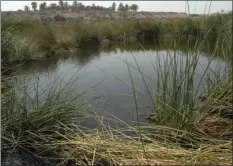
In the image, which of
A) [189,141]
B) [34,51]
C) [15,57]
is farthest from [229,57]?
[34,51]

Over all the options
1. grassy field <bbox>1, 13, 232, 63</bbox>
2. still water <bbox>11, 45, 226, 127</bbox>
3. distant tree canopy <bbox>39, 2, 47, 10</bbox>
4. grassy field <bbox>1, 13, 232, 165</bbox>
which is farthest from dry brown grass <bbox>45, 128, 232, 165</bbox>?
distant tree canopy <bbox>39, 2, 47, 10</bbox>

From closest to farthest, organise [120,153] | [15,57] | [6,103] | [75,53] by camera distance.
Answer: [120,153] → [6,103] → [15,57] → [75,53]

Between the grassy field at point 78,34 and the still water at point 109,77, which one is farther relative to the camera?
the grassy field at point 78,34

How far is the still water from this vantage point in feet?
10.8

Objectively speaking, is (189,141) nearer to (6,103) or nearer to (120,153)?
(120,153)

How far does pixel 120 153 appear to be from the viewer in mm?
2342

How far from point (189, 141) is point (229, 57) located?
1458 mm

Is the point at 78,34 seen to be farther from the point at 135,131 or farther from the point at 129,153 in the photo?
the point at 129,153

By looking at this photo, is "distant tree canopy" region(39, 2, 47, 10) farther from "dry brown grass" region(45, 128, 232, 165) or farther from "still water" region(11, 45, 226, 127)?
"dry brown grass" region(45, 128, 232, 165)

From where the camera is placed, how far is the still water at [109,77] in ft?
10.8

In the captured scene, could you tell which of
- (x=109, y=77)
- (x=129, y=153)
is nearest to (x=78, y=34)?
(x=109, y=77)

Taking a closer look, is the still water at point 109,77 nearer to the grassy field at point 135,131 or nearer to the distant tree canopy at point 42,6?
the grassy field at point 135,131

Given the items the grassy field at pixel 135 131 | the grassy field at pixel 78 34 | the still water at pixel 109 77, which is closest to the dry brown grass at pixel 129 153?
the grassy field at pixel 135 131

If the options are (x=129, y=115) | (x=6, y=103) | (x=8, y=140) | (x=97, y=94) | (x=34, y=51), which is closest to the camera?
(x=8, y=140)
